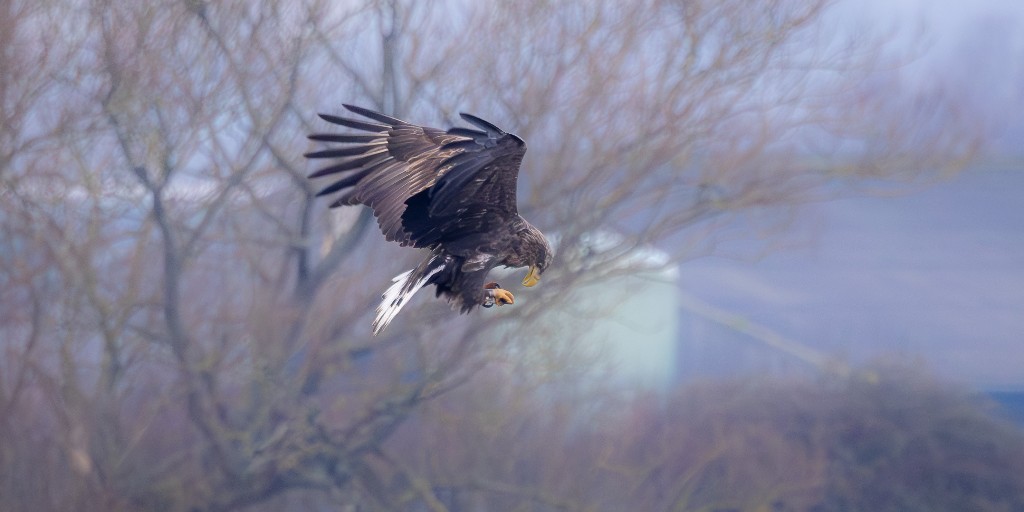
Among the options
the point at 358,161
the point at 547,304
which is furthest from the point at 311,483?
the point at 358,161

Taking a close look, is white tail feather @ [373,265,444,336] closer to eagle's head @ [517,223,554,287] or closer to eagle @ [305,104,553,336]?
eagle @ [305,104,553,336]

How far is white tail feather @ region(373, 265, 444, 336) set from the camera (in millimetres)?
3266

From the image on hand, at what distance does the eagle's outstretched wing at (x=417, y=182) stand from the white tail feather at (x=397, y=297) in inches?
6.0

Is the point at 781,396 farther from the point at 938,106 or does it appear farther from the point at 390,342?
the point at 390,342

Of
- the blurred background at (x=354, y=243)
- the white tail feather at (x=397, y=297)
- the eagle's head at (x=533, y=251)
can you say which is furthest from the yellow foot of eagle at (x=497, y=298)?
the blurred background at (x=354, y=243)

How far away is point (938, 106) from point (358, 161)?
7.30 metres

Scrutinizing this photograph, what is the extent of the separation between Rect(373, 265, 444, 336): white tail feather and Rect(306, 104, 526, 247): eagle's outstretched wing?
152 mm

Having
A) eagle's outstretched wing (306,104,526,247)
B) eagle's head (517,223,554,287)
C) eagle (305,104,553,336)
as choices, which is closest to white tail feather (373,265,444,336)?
eagle (305,104,553,336)

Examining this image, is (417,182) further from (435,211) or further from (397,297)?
(397,297)

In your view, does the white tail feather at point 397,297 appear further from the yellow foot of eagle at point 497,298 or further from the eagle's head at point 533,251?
the eagle's head at point 533,251

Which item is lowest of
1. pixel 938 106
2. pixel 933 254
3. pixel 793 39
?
pixel 933 254

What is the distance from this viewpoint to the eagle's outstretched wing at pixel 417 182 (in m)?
3.35

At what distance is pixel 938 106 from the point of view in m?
8.88

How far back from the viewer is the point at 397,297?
11.2 ft
